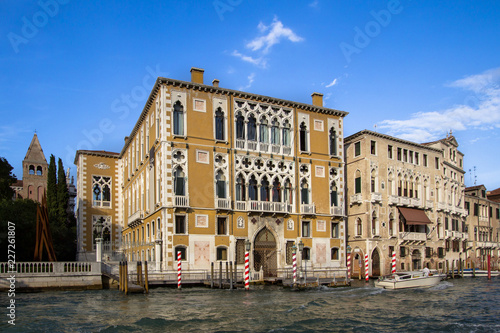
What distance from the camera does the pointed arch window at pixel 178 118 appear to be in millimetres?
28375

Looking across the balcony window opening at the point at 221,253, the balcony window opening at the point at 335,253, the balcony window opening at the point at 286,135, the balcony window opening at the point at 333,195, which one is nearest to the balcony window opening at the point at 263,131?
the balcony window opening at the point at 286,135

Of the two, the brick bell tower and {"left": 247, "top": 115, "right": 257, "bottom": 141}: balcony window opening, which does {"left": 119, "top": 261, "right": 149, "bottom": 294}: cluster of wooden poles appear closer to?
{"left": 247, "top": 115, "right": 257, "bottom": 141}: balcony window opening

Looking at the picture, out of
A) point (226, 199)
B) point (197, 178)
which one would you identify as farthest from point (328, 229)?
point (197, 178)

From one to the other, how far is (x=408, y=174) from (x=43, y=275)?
2741cm

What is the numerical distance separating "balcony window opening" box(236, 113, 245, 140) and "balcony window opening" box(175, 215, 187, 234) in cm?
621

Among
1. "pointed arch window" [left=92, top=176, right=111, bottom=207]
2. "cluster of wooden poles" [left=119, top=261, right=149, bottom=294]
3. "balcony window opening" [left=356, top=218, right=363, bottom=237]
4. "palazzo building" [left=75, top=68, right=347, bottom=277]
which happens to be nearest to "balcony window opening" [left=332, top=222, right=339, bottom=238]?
"palazzo building" [left=75, top=68, right=347, bottom=277]

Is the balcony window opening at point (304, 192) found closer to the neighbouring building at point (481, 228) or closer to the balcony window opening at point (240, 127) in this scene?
the balcony window opening at point (240, 127)

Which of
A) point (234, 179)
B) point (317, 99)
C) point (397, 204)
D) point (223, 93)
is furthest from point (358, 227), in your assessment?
point (223, 93)

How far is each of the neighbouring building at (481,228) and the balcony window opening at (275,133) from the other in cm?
2581

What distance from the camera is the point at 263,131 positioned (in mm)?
31188

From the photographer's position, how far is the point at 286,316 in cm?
1677

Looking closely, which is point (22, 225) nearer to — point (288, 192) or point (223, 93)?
point (223, 93)

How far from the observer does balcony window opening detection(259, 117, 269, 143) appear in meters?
31.1

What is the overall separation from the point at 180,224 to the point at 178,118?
6089 millimetres
